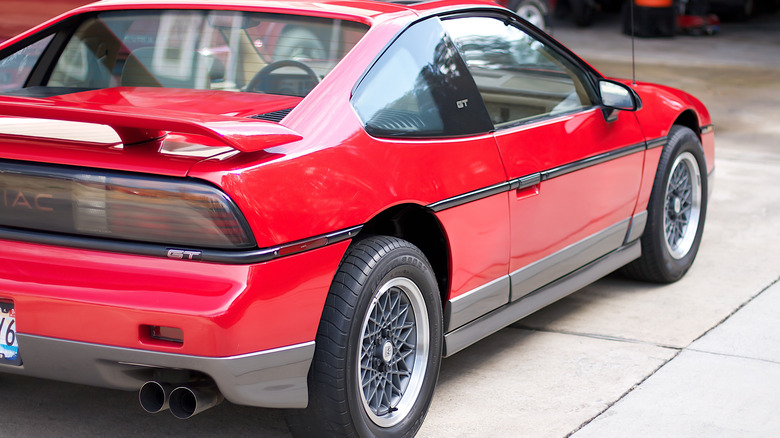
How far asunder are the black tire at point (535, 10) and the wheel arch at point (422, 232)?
11.4 metres

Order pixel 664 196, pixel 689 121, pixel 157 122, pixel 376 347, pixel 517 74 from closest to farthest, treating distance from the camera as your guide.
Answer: pixel 157 122
pixel 376 347
pixel 517 74
pixel 664 196
pixel 689 121

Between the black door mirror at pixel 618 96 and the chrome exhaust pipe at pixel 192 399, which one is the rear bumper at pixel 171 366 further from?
the black door mirror at pixel 618 96

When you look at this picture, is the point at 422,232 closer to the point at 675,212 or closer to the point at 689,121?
the point at 675,212

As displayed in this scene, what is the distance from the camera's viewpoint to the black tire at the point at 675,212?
485 centimetres

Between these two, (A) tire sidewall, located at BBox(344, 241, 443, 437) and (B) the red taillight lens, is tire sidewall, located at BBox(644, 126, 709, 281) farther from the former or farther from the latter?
(B) the red taillight lens

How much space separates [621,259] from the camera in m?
4.66

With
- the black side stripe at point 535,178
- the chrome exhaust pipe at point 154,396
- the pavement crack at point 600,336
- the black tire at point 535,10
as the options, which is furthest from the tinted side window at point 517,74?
the black tire at point 535,10

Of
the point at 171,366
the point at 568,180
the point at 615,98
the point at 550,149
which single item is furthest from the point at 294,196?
the point at 615,98

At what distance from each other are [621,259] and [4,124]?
9.35ft

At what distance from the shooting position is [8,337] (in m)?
2.80

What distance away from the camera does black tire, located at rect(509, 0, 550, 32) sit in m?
14.4

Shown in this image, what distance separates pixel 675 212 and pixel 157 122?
333cm

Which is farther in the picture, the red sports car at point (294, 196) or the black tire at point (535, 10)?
the black tire at point (535, 10)

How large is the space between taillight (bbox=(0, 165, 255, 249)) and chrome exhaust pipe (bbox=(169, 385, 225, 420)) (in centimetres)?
41
